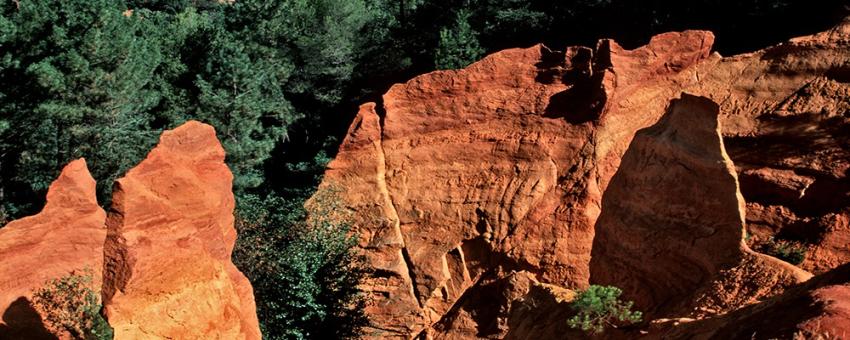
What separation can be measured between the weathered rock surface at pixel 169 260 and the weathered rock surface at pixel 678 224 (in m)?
6.02

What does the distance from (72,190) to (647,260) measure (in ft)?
32.4

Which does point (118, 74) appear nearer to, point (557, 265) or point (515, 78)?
point (515, 78)

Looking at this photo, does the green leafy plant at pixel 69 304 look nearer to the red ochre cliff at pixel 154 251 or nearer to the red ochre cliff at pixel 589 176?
the red ochre cliff at pixel 154 251

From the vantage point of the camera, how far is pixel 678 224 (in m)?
12.9

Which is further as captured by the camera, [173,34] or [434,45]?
[434,45]

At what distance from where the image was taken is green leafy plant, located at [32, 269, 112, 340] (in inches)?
494

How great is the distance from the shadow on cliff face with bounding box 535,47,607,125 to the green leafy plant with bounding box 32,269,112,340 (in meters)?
11.0

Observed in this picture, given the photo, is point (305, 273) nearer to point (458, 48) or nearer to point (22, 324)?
point (22, 324)

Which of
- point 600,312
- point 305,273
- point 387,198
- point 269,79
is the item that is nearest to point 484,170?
point 387,198

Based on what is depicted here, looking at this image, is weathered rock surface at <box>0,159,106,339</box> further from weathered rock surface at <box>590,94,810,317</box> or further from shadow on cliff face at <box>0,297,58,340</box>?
weathered rock surface at <box>590,94,810,317</box>

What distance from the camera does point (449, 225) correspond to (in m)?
20.5

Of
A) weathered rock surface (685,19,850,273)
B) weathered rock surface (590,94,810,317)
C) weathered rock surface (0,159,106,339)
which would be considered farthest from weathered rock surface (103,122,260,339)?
weathered rock surface (685,19,850,273)

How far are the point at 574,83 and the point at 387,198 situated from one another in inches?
210

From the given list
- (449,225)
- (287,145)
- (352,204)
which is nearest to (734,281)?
(449,225)
